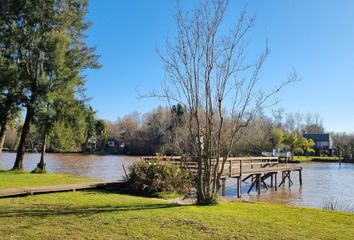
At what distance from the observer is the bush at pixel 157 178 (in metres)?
12.6

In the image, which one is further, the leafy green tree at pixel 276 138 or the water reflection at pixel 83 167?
the leafy green tree at pixel 276 138

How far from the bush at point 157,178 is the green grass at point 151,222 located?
310 cm

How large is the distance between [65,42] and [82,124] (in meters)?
4.66

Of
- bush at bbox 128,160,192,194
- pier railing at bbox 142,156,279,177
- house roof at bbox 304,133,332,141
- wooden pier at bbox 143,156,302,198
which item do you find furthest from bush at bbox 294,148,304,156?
bush at bbox 128,160,192,194

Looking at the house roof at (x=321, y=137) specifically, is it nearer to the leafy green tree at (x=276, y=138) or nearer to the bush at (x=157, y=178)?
the leafy green tree at (x=276, y=138)

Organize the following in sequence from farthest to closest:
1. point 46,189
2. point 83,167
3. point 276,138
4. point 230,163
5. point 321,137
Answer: point 321,137, point 276,138, point 83,167, point 230,163, point 46,189

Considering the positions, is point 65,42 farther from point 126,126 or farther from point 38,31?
point 126,126

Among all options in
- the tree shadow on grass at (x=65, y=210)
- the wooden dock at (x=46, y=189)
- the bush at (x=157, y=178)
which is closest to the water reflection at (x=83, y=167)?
the bush at (x=157, y=178)

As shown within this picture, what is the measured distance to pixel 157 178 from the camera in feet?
41.7

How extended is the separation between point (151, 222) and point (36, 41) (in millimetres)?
15299

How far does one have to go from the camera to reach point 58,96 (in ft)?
62.9

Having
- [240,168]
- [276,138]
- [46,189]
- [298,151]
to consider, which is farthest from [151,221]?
[298,151]

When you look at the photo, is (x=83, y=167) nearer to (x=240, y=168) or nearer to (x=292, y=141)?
(x=240, y=168)

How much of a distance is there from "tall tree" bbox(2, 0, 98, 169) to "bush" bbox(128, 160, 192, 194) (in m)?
8.48
